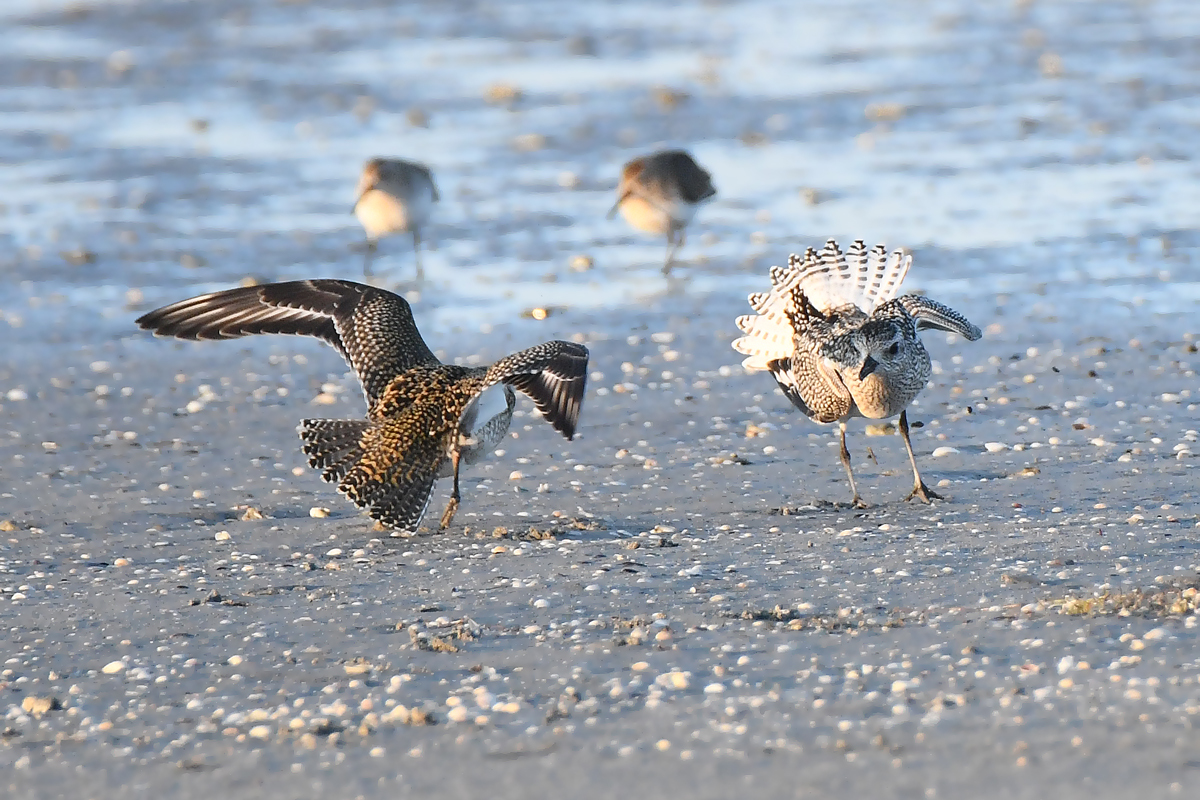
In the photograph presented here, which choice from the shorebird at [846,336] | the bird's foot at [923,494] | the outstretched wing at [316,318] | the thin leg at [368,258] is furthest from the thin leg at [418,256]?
the bird's foot at [923,494]

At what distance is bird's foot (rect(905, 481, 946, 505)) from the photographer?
6.93 m

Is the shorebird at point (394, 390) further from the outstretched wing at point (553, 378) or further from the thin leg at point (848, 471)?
the thin leg at point (848, 471)

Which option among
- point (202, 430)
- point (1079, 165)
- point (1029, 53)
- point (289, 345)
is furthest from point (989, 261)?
point (1029, 53)

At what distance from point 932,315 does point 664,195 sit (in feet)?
16.6

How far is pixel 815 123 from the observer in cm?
1698

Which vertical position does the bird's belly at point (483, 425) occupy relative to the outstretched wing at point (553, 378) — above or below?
below

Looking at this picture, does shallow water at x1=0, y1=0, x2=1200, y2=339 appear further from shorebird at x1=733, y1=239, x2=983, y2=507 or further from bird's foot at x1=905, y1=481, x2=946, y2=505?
bird's foot at x1=905, y1=481, x2=946, y2=505

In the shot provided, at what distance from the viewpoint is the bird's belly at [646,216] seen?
12414mm

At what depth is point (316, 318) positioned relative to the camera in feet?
25.2

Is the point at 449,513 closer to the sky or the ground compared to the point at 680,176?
closer to the ground

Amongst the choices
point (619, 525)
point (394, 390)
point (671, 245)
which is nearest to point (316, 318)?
point (394, 390)

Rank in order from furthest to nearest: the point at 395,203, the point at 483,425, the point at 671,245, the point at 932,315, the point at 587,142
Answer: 1. the point at 587,142
2. the point at 671,245
3. the point at 395,203
4. the point at 932,315
5. the point at 483,425

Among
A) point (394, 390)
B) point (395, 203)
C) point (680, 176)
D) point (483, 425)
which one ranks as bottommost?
point (483, 425)

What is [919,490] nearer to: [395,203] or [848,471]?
[848,471]
